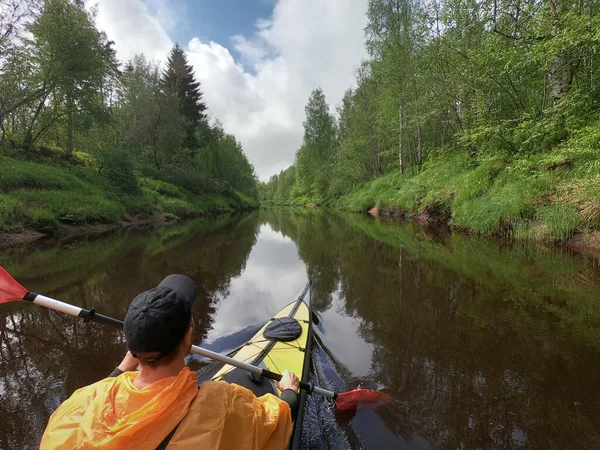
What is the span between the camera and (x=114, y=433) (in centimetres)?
95

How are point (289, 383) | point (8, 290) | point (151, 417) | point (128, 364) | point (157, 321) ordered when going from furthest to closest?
point (8, 290) < point (289, 383) < point (128, 364) < point (157, 321) < point (151, 417)

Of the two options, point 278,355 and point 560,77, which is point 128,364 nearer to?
point 278,355

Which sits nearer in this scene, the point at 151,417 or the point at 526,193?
the point at 151,417

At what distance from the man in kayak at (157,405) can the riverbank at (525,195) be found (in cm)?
860

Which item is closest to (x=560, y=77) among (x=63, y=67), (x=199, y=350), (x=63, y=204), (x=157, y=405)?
(x=199, y=350)

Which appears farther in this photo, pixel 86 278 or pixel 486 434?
pixel 86 278

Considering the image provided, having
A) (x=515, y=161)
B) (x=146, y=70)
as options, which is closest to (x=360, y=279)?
(x=515, y=161)

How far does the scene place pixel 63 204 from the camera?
12016 mm

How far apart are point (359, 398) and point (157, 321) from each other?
230 centimetres

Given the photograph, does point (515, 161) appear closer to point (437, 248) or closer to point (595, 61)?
point (595, 61)

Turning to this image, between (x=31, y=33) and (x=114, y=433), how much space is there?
19.5 m

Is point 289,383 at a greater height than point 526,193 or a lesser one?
lesser

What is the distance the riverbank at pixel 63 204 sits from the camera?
10102mm

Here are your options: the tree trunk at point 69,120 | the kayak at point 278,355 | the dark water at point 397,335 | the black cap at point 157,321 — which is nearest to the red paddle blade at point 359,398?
the dark water at point 397,335
